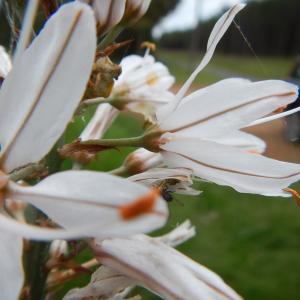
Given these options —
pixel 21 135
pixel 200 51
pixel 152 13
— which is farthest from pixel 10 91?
pixel 200 51

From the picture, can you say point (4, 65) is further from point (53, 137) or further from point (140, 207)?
point (140, 207)

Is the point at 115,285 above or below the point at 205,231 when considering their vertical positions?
above

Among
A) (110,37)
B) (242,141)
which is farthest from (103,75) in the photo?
(242,141)

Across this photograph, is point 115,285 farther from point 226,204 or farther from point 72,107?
point 226,204

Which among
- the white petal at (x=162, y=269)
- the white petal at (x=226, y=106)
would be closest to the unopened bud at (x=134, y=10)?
the white petal at (x=226, y=106)

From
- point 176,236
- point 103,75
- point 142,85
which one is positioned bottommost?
point 176,236

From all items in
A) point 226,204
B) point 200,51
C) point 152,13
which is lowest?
point 200,51
